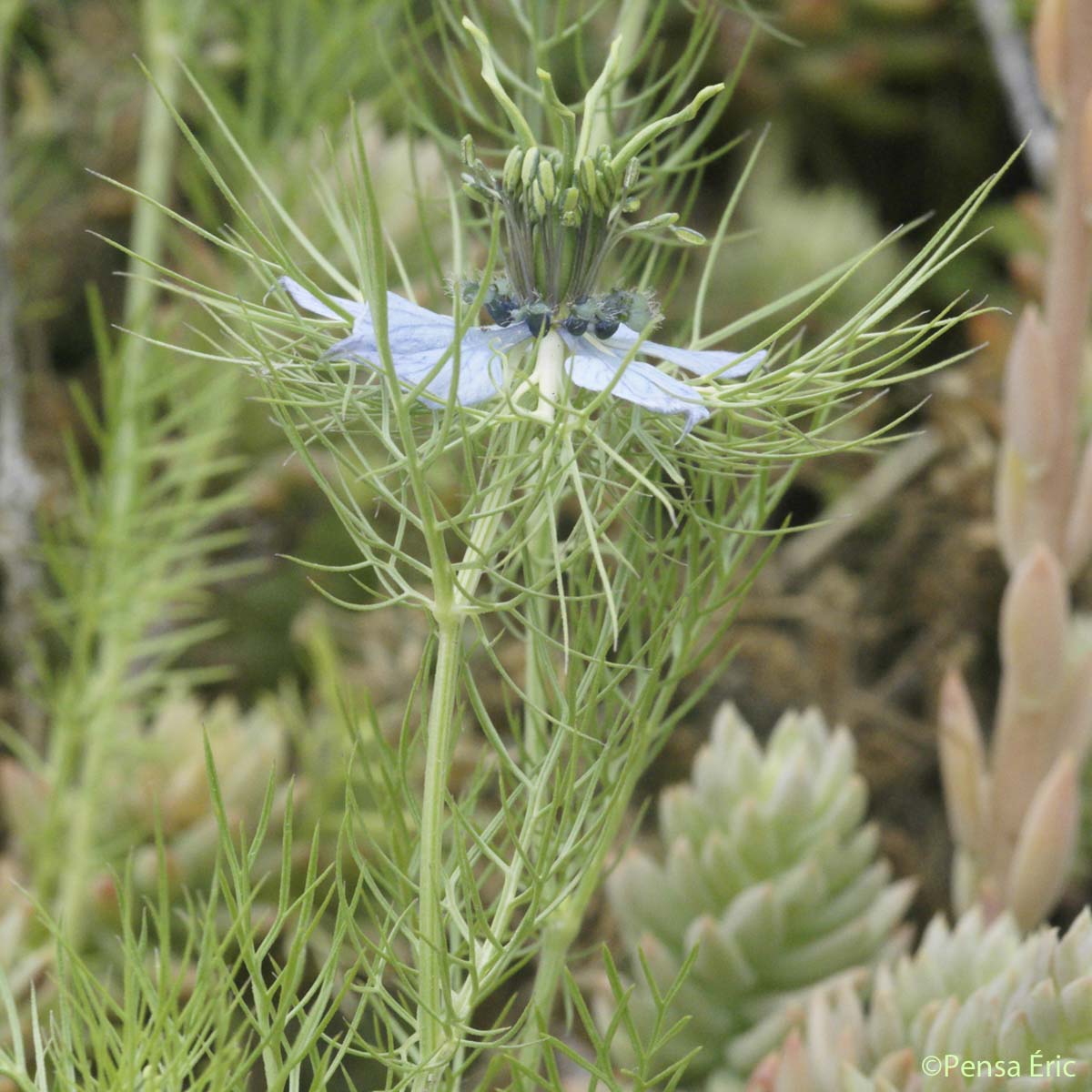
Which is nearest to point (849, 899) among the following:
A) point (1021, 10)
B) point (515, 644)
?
point (515, 644)

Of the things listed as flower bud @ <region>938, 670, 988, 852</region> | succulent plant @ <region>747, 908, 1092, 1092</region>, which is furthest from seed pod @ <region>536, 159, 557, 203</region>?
flower bud @ <region>938, 670, 988, 852</region>

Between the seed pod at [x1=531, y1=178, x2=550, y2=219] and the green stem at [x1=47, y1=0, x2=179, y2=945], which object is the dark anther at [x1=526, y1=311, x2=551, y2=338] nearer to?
the seed pod at [x1=531, y1=178, x2=550, y2=219]

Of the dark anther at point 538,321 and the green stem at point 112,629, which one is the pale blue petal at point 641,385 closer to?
the dark anther at point 538,321

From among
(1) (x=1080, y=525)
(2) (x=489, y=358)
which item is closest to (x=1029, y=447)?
(1) (x=1080, y=525)

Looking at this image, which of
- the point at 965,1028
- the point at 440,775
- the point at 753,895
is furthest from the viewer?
the point at 753,895

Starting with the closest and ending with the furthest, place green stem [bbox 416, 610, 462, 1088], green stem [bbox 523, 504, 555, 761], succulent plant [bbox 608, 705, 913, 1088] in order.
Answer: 1. green stem [bbox 416, 610, 462, 1088]
2. green stem [bbox 523, 504, 555, 761]
3. succulent plant [bbox 608, 705, 913, 1088]

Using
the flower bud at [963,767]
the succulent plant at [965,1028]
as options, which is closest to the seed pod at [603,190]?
the succulent plant at [965,1028]

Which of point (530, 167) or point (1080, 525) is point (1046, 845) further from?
point (530, 167)

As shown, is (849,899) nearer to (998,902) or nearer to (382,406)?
(998,902)
